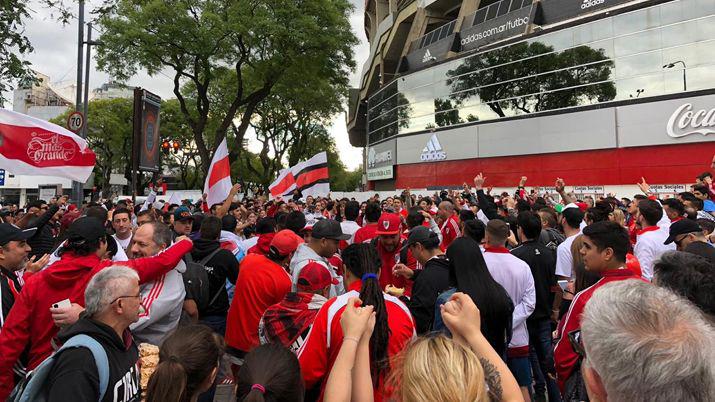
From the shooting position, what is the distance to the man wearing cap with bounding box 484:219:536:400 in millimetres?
4305

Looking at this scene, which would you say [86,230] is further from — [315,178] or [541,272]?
[315,178]

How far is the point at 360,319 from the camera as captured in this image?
1988mm

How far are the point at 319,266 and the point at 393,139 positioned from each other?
3654 cm

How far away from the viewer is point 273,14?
66.8 feet

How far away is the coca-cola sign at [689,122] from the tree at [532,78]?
335 cm

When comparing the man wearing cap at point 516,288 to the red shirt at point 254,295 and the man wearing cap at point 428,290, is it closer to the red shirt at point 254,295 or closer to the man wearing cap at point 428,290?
the man wearing cap at point 428,290

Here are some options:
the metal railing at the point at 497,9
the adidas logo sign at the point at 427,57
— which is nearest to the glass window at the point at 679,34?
the metal railing at the point at 497,9

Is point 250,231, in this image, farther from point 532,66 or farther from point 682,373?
point 532,66

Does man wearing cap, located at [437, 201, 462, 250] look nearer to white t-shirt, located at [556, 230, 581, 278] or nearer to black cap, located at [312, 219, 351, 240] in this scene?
white t-shirt, located at [556, 230, 581, 278]

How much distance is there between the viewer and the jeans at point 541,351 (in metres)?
4.90

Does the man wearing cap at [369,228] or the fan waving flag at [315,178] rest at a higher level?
the fan waving flag at [315,178]

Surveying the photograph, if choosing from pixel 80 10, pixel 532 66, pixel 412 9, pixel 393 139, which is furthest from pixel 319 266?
pixel 412 9

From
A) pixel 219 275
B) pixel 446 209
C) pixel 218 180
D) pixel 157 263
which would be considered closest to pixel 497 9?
pixel 446 209

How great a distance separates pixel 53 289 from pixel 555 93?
92.0 ft
